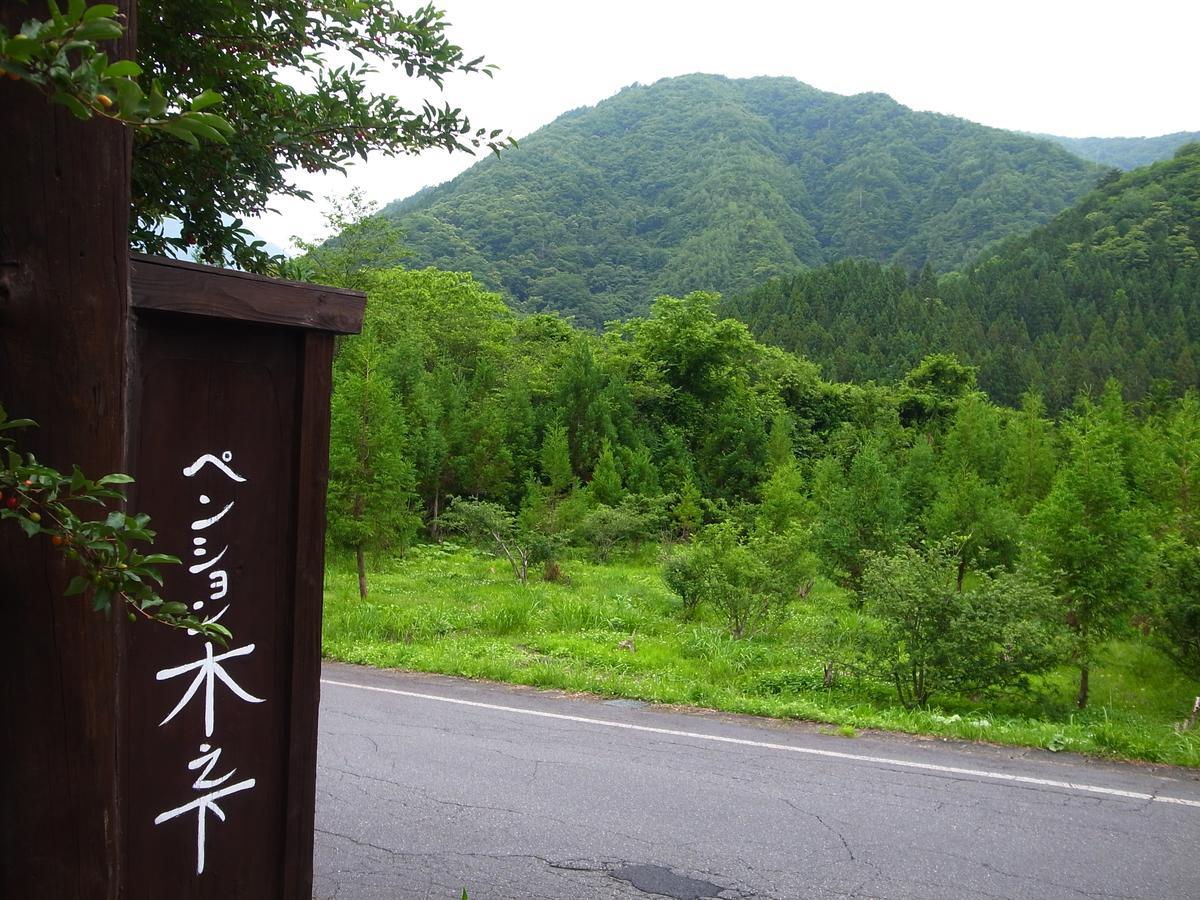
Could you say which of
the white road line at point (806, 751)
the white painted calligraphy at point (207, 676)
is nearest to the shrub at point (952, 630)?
the white road line at point (806, 751)

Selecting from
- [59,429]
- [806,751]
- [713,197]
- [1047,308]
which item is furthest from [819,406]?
[713,197]

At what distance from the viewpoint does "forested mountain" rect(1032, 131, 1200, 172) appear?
150 m

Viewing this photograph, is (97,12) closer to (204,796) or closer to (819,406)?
(204,796)

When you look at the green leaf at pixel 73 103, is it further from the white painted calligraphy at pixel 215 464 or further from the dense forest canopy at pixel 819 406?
the dense forest canopy at pixel 819 406

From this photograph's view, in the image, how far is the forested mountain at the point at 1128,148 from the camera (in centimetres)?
15012

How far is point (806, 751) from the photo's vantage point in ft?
23.9

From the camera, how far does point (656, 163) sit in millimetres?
105562

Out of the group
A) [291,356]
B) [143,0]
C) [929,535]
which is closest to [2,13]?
[291,356]

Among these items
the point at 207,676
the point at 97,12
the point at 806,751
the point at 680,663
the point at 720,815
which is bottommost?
the point at 680,663

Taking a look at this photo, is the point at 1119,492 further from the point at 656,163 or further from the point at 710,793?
the point at 656,163

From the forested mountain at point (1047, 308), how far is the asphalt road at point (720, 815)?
43873 millimetres

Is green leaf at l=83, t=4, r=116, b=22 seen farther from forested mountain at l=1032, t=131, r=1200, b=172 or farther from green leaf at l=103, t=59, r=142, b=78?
forested mountain at l=1032, t=131, r=1200, b=172

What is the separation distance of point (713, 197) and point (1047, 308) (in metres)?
43.7

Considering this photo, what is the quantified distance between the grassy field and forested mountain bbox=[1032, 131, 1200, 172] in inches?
6121
